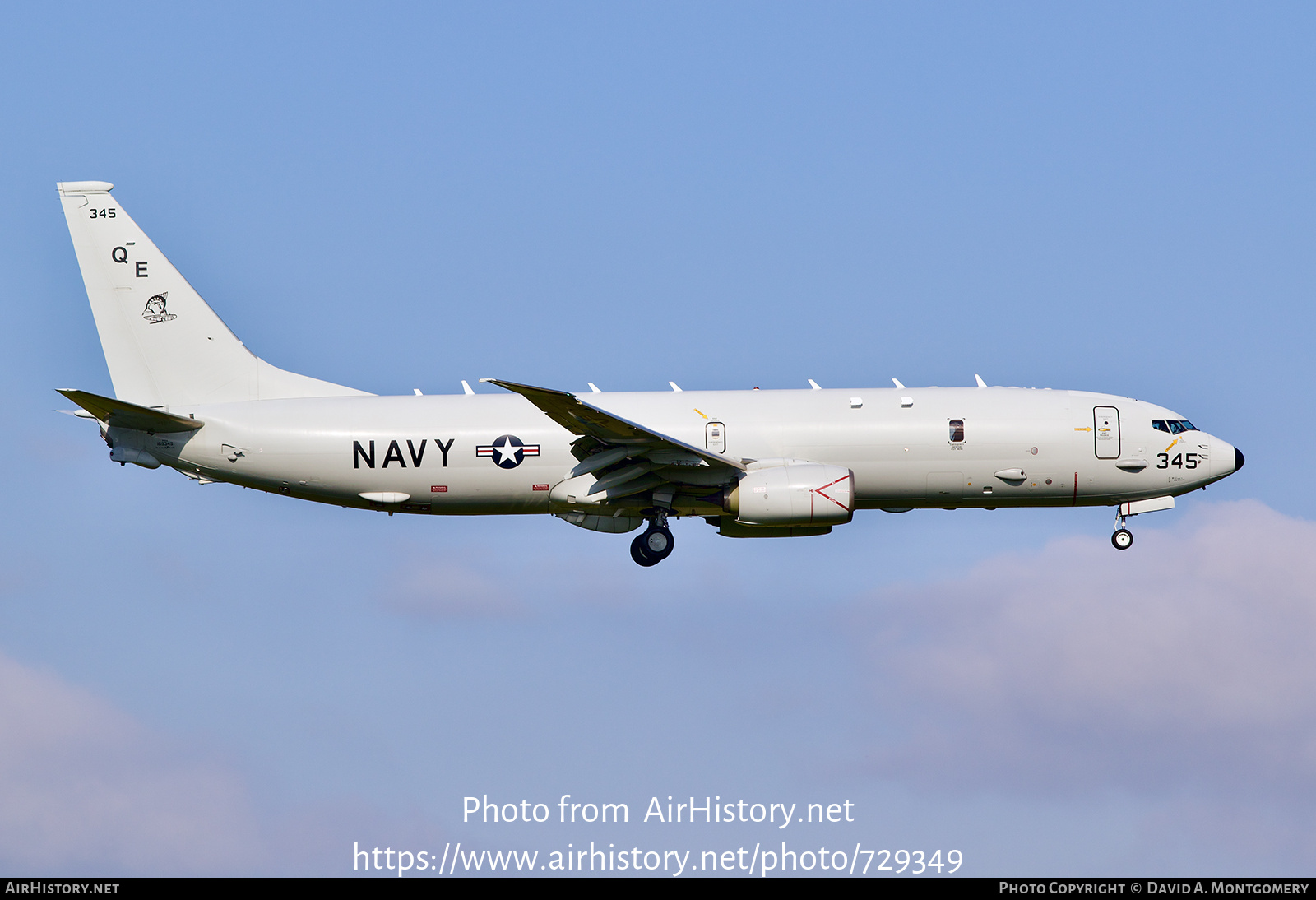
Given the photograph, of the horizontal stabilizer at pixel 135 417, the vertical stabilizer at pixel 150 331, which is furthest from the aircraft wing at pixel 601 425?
the horizontal stabilizer at pixel 135 417

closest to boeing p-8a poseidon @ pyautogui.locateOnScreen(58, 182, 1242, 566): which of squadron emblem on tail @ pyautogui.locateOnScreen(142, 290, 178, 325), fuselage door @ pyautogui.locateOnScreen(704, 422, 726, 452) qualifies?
fuselage door @ pyautogui.locateOnScreen(704, 422, 726, 452)

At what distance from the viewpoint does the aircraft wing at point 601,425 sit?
129 feet

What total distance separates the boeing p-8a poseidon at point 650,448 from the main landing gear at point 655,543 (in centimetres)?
5

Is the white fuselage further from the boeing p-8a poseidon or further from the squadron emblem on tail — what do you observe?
the squadron emblem on tail

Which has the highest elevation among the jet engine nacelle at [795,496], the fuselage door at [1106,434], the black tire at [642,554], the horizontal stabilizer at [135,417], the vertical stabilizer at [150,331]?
the vertical stabilizer at [150,331]

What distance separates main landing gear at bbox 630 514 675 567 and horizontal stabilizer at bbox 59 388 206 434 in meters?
12.7

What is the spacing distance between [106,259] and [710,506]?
18.9m

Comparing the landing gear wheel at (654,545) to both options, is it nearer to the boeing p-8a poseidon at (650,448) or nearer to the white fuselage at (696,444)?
the boeing p-8a poseidon at (650,448)

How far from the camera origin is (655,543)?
43.5 m

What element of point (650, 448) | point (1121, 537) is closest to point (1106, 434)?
point (1121, 537)

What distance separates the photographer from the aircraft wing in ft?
129

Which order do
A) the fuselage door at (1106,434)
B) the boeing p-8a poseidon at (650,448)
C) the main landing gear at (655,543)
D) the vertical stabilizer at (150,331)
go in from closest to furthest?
the boeing p-8a poseidon at (650,448) → the fuselage door at (1106,434) → the main landing gear at (655,543) → the vertical stabilizer at (150,331)

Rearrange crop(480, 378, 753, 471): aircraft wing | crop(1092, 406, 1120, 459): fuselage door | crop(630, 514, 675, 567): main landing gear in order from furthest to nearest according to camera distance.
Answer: crop(630, 514, 675, 567): main landing gear < crop(1092, 406, 1120, 459): fuselage door < crop(480, 378, 753, 471): aircraft wing

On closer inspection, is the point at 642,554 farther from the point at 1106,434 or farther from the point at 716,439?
the point at 1106,434
